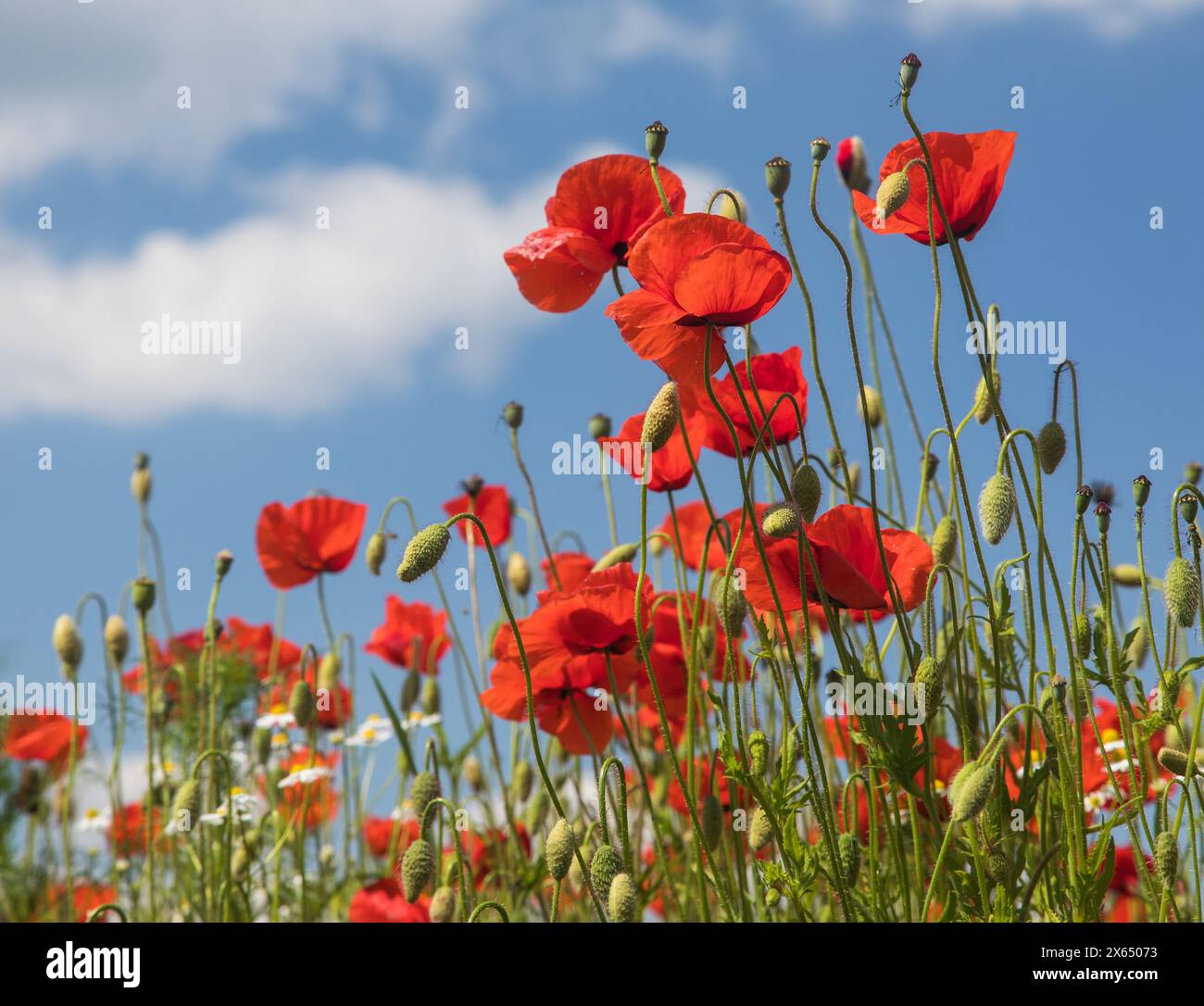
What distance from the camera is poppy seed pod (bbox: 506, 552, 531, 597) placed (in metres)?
2.71

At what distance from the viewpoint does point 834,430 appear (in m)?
1.68

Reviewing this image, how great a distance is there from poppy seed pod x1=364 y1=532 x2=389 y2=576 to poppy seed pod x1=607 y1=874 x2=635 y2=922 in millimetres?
1274

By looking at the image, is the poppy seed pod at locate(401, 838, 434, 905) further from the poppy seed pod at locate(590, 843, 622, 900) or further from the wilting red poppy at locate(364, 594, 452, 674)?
the wilting red poppy at locate(364, 594, 452, 674)

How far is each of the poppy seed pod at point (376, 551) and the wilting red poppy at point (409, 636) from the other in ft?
2.06

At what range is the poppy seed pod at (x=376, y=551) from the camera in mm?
2555

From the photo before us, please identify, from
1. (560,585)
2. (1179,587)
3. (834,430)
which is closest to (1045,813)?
(1179,587)

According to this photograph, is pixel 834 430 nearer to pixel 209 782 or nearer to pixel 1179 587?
pixel 1179 587

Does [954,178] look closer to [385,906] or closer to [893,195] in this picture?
[893,195]

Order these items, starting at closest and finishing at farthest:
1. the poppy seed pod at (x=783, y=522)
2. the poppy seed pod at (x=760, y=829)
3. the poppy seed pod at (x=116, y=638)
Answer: the poppy seed pod at (x=783, y=522) → the poppy seed pod at (x=760, y=829) → the poppy seed pod at (x=116, y=638)

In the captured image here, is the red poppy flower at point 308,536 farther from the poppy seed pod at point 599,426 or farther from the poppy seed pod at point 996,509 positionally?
the poppy seed pod at point 996,509

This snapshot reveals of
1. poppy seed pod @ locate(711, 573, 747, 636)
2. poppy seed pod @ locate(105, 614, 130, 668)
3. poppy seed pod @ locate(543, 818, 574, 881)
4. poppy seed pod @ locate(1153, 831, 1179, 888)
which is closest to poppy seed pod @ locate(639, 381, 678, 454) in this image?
poppy seed pod @ locate(711, 573, 747, 636)

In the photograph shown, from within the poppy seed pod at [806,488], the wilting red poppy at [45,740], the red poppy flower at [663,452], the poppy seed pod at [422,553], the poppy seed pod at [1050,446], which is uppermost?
the red poppy flower at [663,452]

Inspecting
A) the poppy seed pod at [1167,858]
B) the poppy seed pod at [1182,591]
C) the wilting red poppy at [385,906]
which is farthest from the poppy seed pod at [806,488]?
the wilting red poppy at [385,906]
